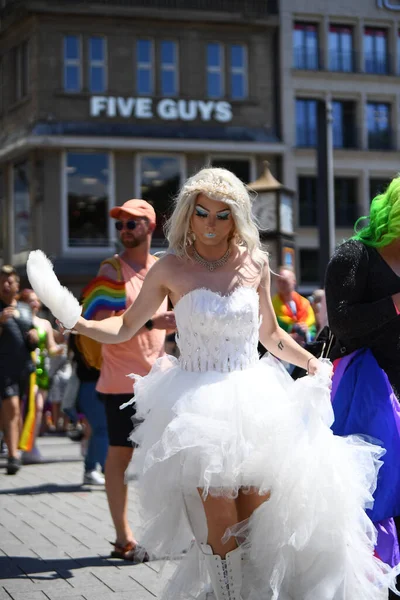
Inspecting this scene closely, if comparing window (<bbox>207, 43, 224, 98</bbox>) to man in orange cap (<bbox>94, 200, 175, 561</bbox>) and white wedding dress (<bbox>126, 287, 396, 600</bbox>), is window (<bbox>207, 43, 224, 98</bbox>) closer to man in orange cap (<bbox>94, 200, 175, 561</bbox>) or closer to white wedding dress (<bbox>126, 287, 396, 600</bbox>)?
man in orange cap (<bbox>94, 200, 175, 561</bbox>)

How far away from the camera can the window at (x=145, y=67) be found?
112 feet

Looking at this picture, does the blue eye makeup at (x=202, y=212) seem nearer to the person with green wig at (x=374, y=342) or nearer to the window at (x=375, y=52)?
the person with green wig at (x=374, y=342)

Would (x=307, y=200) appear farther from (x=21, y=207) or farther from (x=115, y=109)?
(x=21, y=207)

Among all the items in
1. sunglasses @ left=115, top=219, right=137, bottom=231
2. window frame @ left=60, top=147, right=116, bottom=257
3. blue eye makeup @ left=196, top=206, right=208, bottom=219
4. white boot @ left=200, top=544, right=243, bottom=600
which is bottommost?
white boot @ left=200, top=544, right=243, bottom=600

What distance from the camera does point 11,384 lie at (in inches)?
402

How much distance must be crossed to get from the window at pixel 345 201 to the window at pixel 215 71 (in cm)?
542

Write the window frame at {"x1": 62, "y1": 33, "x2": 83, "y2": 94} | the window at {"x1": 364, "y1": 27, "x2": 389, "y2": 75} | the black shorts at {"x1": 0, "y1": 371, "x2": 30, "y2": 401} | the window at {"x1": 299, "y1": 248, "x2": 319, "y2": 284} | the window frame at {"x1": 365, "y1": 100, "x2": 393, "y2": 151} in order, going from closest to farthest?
the black shorts at {"x1": 0, "y1": 371, "x2": 30, "y2": 401} < the window frame at {"x1": 62, "y1": 33, "x2": 83, "y2": 94} < the window at {"x1": 299, "y1": 248, "x2": 319, "y2": 284} < the window frame at {"x1": 365, "y1": 100, "x2": 393, "y2": 151} < the window at {"x1": 364, "y1": 27, "x2": 389, "y2": 75}

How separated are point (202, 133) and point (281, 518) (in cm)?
3096

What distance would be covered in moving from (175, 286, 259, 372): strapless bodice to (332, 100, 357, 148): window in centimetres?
3335

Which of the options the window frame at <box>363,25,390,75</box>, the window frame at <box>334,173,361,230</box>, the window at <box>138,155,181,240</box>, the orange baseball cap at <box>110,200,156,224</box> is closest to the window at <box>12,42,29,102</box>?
the window at <box>138,155,181,240</box>

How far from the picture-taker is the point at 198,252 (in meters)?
4.46

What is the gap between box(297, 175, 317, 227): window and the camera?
36.3 m

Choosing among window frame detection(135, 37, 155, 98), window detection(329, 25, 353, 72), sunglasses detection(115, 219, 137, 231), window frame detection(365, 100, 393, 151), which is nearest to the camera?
sunglasses detection(115, 219, 137, 231)

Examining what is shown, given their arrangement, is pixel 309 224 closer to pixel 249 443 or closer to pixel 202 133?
pixel 202 133
